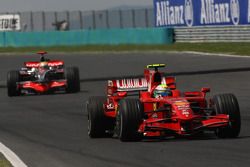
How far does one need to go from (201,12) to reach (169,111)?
121ft

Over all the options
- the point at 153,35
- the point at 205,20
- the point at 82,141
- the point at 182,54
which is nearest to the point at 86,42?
the point at 153,35

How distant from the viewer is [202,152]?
36.8 feet

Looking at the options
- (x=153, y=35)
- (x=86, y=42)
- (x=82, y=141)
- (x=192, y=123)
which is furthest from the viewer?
(x=86, y=42)

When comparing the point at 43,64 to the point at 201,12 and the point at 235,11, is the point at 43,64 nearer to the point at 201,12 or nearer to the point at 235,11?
the point at 235,11

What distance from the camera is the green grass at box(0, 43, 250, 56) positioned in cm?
4309

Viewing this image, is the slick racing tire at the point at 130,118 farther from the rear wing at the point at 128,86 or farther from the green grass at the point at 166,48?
the green grass at the point at 166,48

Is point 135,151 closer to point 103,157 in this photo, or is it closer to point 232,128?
point 103,157

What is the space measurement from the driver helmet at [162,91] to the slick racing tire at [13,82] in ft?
39.9

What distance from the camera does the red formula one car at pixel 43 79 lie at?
1014 inches

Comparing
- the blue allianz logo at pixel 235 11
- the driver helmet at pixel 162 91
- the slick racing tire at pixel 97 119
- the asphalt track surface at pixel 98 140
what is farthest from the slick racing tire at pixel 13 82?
the blue allianz logo at pixel 235 11

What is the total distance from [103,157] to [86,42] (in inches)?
1914

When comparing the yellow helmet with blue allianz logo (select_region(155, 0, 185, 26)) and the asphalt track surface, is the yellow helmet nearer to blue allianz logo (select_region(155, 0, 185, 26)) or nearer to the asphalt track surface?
the asphalt track surface

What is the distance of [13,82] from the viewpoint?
25594 mm

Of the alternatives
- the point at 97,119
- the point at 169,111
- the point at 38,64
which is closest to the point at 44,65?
the point at 38,64
